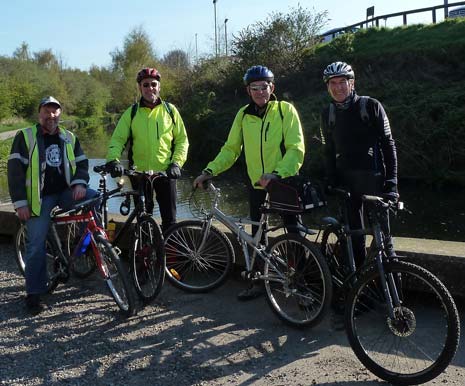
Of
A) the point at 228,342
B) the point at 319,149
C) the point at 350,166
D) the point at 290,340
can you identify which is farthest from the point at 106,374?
the point at 319,149

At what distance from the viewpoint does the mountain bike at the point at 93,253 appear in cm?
442

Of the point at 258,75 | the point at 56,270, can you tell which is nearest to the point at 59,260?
the point at 56,270

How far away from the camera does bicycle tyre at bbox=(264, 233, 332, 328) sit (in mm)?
3895

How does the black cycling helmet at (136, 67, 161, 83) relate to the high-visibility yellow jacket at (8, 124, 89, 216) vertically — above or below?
above

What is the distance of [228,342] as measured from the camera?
12.9 ft

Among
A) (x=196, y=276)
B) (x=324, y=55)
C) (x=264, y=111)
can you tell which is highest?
(x=324, y=55)

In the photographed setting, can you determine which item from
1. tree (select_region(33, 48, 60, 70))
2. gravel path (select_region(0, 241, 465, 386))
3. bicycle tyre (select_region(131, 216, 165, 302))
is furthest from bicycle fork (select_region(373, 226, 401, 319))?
tree (select_region(33, 48, 60, 70))

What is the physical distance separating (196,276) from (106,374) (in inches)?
70.8

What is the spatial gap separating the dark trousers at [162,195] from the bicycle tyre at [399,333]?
234cm

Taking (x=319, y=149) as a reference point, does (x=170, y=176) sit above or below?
below

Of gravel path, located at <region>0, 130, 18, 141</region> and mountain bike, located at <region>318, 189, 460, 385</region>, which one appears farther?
gravel path, located at <region>0, 130, 18, 141</region>

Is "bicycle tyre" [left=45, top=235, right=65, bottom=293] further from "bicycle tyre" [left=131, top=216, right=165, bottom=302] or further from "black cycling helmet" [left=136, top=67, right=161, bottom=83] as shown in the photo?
"black cycling helmet" [left=136, top=67, right=161, bottom=83]

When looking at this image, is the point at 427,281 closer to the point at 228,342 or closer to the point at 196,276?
the point at 228,342

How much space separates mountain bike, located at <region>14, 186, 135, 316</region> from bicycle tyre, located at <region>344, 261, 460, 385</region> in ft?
6.49
